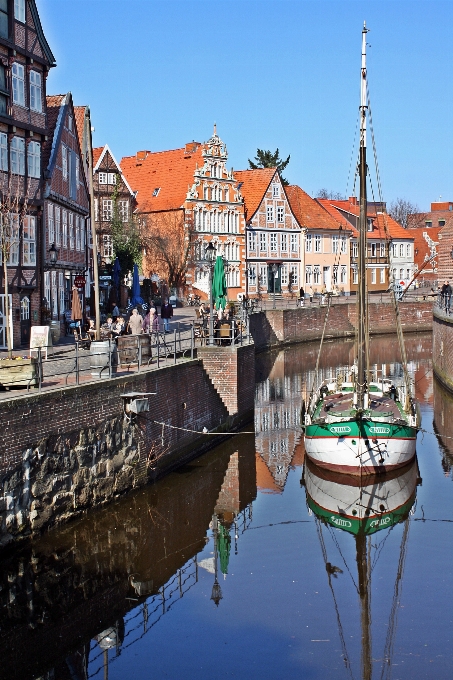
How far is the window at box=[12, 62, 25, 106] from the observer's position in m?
27.9

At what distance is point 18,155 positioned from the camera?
28.1 meters

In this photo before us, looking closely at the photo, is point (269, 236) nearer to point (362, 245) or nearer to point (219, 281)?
point (219, 281)

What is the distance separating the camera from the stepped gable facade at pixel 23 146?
89.5 feet

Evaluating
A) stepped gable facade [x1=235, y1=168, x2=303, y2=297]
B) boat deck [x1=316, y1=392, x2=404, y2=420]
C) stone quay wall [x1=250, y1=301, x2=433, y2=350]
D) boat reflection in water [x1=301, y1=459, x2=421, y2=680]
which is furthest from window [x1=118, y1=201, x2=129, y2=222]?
boat reflection in water [x1=301, y1=459, x2=421, y2=680]

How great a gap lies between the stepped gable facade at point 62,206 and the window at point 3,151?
300 cm

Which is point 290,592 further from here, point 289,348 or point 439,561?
point 289,348

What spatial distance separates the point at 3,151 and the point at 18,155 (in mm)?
1042

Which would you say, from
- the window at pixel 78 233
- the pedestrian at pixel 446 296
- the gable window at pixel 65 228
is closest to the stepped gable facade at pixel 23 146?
the gable window at pixel 65 228

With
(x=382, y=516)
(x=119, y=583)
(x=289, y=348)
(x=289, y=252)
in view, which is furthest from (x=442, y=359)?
(x=289, y=252)

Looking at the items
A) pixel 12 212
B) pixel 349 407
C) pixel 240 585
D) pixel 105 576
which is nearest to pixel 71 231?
pixel 12 212

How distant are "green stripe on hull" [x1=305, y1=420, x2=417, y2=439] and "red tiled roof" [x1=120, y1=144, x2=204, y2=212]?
41453 mm

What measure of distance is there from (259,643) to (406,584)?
3.55m

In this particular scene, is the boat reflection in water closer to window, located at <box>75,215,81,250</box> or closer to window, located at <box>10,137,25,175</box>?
window, located at <box>10,137,25,175</box>

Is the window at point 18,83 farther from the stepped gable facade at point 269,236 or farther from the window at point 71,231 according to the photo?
the stepped gable facade at point 269,236
